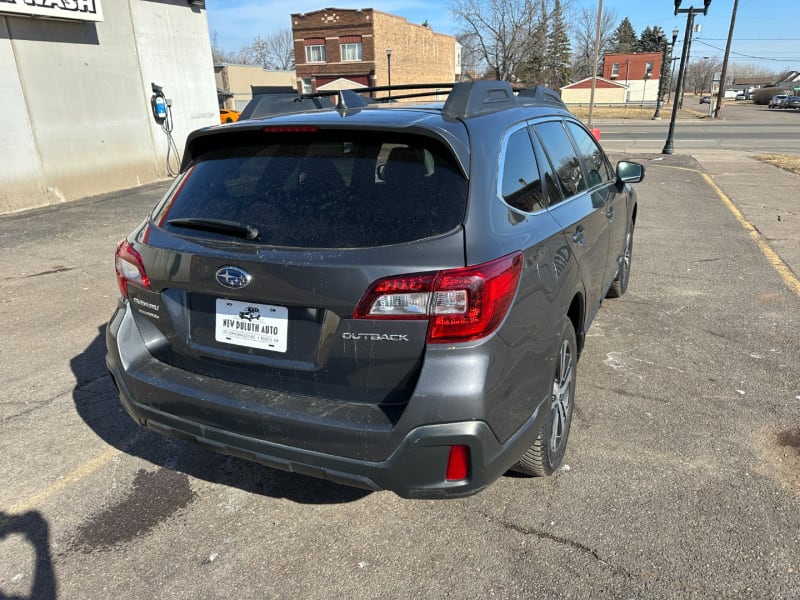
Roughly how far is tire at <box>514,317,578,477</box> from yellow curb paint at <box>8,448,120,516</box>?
2.16m

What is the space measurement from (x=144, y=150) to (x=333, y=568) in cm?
1316

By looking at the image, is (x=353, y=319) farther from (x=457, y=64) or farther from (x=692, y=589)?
(x=457, y=64)

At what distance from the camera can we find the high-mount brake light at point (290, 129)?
2414mm

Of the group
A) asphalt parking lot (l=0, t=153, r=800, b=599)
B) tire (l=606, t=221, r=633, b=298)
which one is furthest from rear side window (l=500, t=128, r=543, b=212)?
tire (l=606, t=221, r=633, b=298)

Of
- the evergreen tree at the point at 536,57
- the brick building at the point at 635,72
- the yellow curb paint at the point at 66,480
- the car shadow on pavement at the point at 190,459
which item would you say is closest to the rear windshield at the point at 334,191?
the car shadow on pavement at the point at 190,459

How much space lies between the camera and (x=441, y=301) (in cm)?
203

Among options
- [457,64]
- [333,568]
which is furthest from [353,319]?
[457,64]

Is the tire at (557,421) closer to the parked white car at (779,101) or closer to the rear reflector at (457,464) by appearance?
the rear reflector at (457,464)

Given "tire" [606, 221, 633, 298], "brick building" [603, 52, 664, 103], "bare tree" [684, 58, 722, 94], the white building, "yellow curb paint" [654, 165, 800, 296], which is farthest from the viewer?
"bare tree" [684, 58, 722, 94]

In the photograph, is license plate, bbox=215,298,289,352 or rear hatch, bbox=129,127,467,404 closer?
rear hatch, bbox=129,127,467,404

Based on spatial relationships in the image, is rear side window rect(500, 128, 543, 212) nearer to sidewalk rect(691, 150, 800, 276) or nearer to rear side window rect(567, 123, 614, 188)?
rear side window rect(567, 123, 614, 188)

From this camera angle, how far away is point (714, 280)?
606 centimetres

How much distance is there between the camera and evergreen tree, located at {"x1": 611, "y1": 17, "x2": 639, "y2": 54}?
102m

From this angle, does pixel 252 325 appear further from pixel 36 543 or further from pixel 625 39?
pixel 625 39
